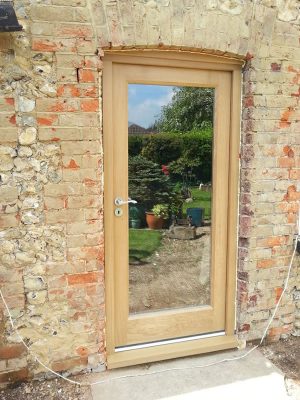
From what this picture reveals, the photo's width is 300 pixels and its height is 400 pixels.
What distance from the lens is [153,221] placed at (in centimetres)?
296

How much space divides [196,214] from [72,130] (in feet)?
3.99

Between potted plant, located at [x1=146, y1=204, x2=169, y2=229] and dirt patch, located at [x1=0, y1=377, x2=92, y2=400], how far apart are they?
4.15 ft

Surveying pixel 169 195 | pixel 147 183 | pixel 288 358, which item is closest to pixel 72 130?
pixel 147 183

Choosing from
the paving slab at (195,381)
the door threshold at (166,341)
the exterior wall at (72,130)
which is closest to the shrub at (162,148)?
the exterior wall at (72,130)

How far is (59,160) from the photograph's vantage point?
2.52 metres

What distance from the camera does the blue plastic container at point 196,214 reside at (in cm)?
306

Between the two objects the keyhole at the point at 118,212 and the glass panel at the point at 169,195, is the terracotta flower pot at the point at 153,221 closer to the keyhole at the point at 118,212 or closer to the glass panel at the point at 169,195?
the glass panel at the point at 169,195

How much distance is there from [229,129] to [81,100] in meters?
1.21

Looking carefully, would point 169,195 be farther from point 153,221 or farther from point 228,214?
point 228,214

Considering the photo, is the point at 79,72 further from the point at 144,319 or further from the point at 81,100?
the point at 144,319

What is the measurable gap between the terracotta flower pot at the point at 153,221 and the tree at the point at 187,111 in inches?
26.3

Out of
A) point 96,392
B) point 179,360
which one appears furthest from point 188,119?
point 96,392

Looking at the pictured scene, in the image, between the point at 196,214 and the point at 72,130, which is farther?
the point at 196,214

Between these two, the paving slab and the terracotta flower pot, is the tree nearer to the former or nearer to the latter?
the terracotta flower pot
